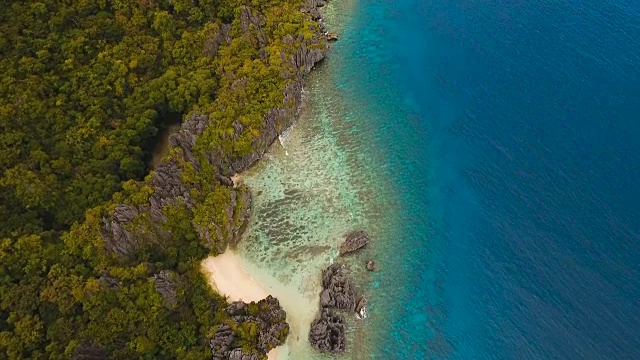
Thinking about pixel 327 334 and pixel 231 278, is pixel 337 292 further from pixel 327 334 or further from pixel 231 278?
pixel 231 278

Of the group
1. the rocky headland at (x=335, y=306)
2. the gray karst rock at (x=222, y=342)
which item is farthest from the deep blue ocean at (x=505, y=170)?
the gray karst rock at (x=222, y=342)

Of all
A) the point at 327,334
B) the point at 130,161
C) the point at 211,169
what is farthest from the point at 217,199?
the point at 327,334

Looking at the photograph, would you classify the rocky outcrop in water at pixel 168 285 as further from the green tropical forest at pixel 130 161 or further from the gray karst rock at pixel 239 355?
the gray karst rock at pixel 239 355

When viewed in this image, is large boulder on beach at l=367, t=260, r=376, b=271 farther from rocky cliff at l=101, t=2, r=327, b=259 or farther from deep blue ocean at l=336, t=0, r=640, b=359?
rocky cliff at l=101, t=2, r=327, b=259

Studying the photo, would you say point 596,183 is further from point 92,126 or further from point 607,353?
point 92,126

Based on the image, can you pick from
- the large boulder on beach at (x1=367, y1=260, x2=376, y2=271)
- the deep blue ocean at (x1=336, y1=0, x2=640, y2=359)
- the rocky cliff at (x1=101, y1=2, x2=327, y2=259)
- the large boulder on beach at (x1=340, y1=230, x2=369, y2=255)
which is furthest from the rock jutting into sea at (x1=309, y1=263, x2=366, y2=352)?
the rocky cliff at (x1=101, y1=2, x2=327, y2=259)

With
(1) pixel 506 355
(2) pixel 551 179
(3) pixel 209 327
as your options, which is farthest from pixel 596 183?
(3) pixel 209 327

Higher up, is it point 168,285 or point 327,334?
point 168,285
